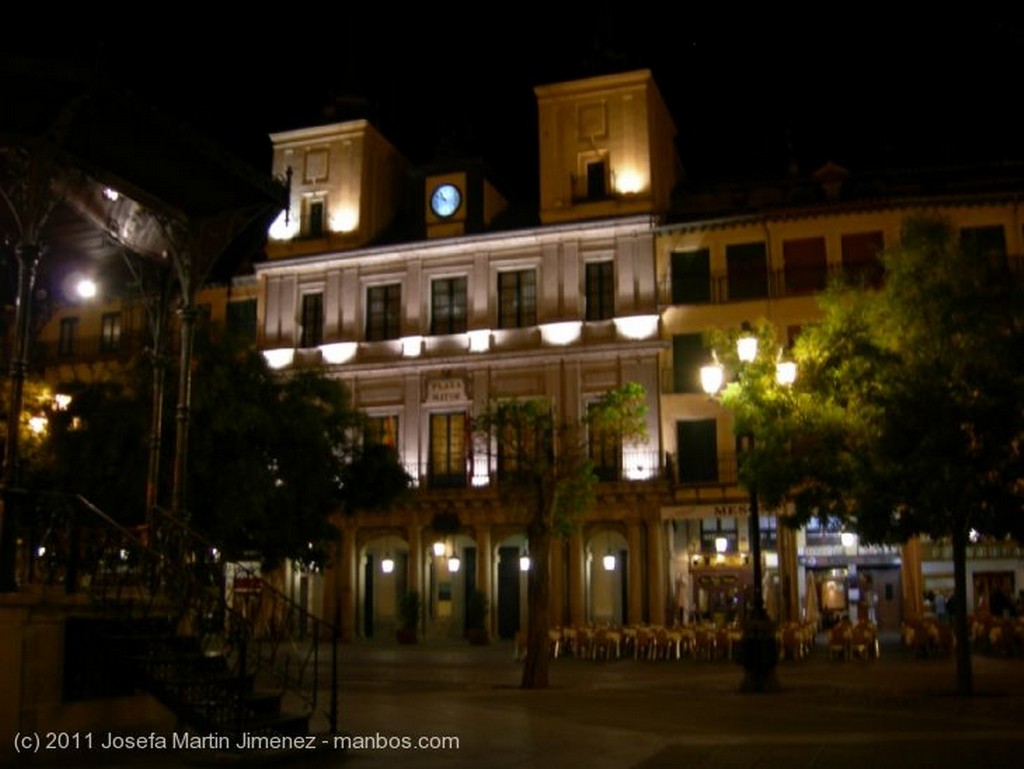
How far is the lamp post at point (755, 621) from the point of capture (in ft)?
60.8

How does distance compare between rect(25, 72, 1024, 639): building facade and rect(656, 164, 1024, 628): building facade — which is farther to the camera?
rect(25, 72, 1024, 639): building facade

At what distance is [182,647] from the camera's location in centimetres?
1203

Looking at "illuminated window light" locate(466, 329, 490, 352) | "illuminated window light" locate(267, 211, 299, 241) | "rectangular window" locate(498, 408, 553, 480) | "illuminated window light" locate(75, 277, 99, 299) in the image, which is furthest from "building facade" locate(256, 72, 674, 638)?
"illuminated window light" locate(75, 277, 99, 299)

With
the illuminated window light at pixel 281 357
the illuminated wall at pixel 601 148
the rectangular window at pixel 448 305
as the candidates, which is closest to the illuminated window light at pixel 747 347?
the illuminated wall at pixel 601 148

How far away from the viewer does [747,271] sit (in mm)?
35531

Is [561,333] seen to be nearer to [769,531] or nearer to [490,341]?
[490,341]

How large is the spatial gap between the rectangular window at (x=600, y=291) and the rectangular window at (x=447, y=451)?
209 inches

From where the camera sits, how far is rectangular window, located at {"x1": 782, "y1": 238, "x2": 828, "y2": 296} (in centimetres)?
3500

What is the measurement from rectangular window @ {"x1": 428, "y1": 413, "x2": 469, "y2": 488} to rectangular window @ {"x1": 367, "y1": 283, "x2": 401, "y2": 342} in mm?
3378

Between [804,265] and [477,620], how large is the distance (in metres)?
14.7

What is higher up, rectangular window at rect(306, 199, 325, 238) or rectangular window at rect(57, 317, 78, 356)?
rectangular window at rect(306, 199, 325, 238)

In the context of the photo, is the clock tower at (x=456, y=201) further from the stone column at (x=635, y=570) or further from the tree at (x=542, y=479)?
the tree at (x=542, y=479)

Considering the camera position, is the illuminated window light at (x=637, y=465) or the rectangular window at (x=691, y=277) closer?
the illuminated window light at (x=637, y=465)

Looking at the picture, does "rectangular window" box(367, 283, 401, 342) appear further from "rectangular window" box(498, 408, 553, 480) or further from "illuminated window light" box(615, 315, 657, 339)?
"rectangular window" box(498, 408, 553, 480)
